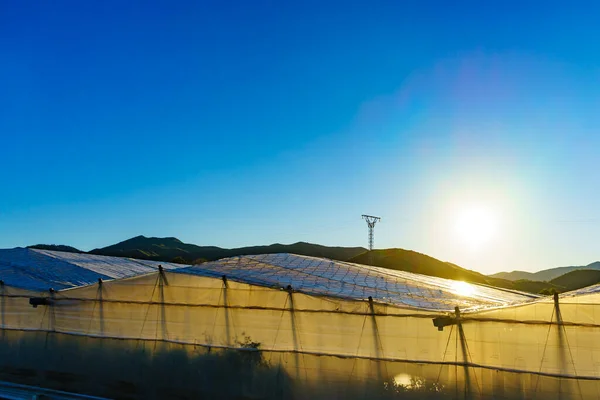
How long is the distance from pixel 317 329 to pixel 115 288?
7455mm

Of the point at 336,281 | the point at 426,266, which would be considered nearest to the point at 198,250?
the point at 426,266

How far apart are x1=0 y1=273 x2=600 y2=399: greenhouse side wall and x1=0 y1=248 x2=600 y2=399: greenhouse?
0.03m

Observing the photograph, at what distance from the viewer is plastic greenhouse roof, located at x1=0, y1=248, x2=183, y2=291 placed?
19.2m

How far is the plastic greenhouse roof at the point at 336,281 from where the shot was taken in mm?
14969

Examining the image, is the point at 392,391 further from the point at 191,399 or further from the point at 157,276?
the point at 157,276

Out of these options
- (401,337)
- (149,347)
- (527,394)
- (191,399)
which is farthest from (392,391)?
(149,347)

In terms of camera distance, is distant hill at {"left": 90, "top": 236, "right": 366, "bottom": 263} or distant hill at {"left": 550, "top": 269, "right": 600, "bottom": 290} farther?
distant hill at {"left": 90, "top": 236, "right": 366, "bottom": 263}

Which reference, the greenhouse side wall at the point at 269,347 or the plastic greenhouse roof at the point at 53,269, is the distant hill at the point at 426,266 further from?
the greenhouse side wall at the point at 269,347

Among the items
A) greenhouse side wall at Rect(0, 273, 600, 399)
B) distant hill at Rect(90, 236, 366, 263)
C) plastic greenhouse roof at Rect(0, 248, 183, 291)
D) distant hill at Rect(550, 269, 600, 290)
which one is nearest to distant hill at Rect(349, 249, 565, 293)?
distant hill at Rect(550, 269, 600, 290)

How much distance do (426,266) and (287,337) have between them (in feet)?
211

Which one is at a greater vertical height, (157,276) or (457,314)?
(157,276)

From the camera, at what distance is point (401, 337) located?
13258 millimetres

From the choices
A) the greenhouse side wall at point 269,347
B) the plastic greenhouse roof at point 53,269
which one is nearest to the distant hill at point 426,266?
the plastic greenhouse roof at point 53,269

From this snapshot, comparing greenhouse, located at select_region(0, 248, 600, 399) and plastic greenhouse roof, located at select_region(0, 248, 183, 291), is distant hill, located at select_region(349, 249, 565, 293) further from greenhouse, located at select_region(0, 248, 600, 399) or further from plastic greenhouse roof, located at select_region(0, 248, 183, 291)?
greenhouse, located at select_region(0, 248, 600, 399)
